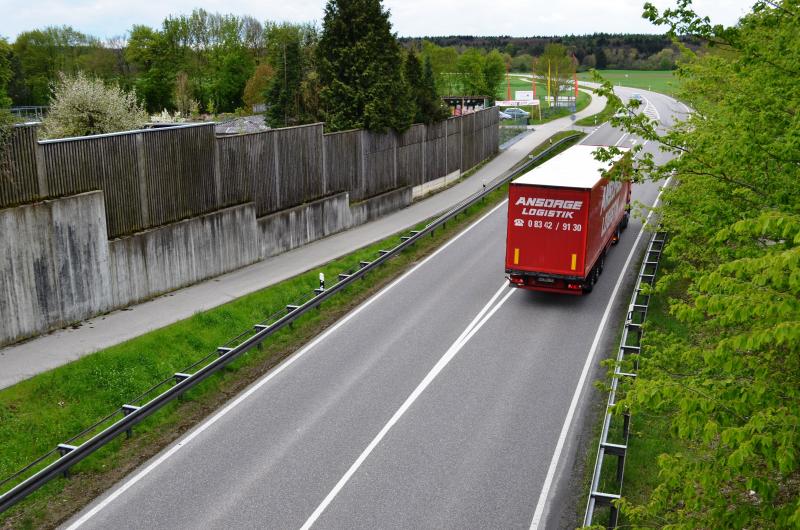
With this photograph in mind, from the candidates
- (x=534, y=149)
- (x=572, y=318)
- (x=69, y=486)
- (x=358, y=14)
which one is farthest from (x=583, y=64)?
(x=69, y=486)

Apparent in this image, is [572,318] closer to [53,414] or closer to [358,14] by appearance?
[53,414]

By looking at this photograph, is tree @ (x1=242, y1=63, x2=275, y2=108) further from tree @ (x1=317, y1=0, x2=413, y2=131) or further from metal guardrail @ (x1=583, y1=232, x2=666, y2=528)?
metal guardrail @ (x1=583, y1=232, x2=666, y2=528)

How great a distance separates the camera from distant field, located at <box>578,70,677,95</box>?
125m

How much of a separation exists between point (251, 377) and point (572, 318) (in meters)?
8.93

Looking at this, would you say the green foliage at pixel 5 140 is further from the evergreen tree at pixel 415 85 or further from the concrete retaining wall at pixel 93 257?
the evergreen tree at pixel 415 85

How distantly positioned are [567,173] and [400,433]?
38.9 ft

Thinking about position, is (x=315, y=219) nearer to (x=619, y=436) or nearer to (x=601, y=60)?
(x=619, y=436)

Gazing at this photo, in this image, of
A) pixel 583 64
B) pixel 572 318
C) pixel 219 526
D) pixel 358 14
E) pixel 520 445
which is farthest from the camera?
pixel 583 64

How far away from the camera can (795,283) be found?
6039 millimetres

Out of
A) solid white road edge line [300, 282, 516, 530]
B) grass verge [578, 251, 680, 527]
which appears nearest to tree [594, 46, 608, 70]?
solid white road edge line [300, 282, 516, 530]

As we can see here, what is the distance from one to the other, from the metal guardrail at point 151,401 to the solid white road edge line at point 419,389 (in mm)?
4104

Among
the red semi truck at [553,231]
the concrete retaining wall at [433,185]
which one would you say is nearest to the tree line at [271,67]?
the concrete retaining wall at [433,185]

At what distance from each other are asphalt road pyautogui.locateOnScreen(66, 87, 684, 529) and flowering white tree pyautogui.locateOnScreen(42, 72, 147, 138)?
11.3 metres

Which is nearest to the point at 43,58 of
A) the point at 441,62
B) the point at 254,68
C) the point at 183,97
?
the point at 254,68
